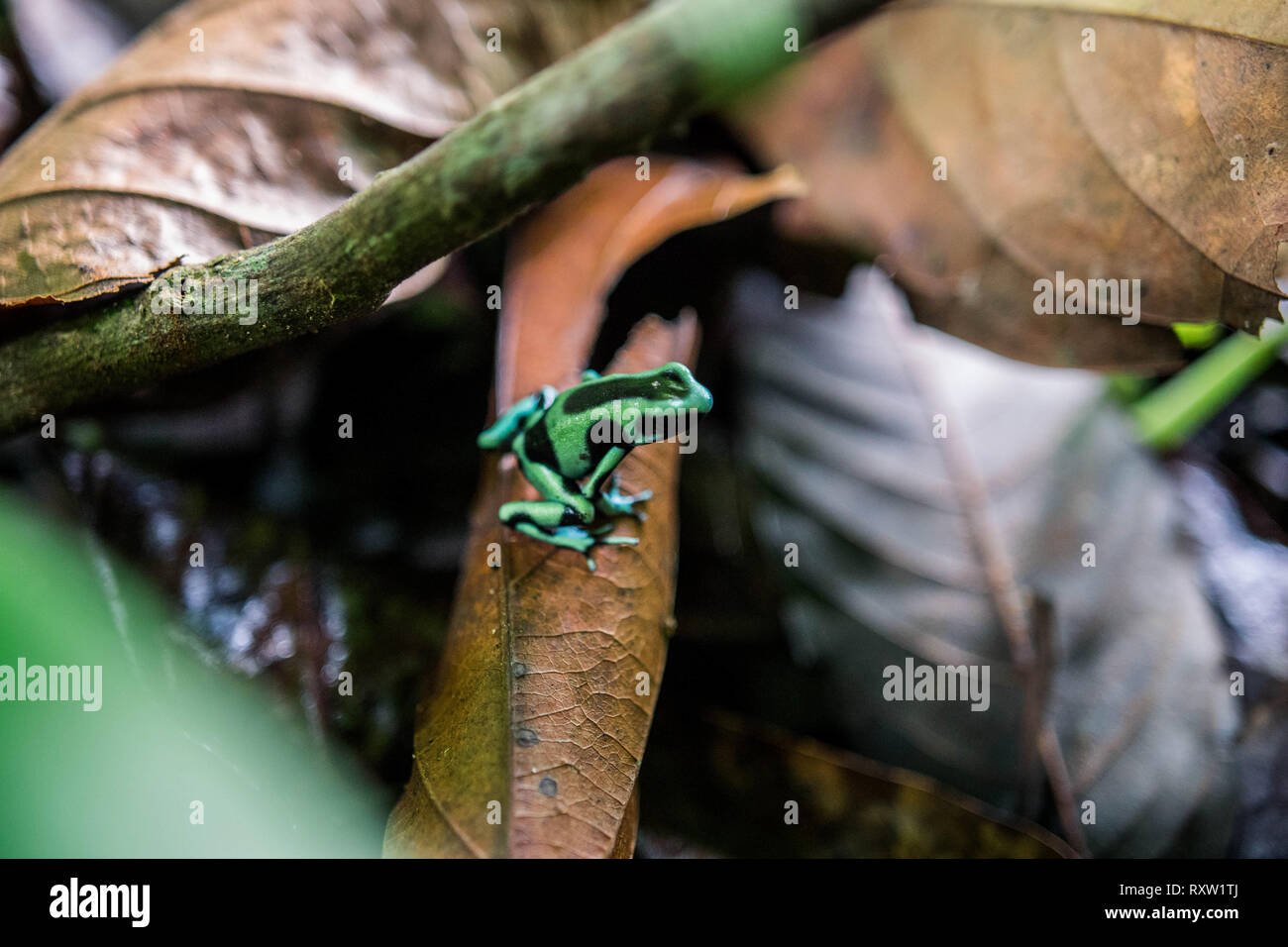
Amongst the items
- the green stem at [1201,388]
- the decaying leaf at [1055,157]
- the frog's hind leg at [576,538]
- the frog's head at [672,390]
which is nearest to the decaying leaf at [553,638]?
the frog's hind leg at [576,538]

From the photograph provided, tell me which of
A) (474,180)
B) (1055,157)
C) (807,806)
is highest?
(1055,157)

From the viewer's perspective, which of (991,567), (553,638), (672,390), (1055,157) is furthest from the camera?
(991,567)

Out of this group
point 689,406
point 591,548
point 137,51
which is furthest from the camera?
point 137,51

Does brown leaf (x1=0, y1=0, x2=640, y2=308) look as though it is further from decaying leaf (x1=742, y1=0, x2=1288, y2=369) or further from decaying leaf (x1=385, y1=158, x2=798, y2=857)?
decaying leaf (x1=742, y1=0, x2=1288, y2=369)

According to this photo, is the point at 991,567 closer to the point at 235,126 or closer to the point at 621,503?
the point at 621,503

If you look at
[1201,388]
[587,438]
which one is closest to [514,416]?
[587,438]

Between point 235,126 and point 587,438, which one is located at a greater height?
point 235,126

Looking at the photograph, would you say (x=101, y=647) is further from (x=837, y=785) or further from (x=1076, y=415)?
(x=1076, y=415)
